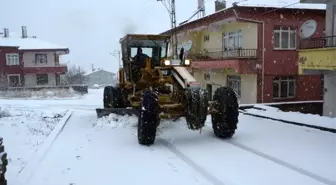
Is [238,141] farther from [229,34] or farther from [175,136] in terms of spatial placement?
[229,34]

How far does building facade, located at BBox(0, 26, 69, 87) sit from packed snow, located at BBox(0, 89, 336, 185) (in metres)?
36.8

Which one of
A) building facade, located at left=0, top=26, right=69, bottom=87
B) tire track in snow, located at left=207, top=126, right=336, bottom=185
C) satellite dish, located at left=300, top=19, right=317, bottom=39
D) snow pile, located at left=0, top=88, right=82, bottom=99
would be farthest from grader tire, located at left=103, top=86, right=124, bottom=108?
building facade, located at left=0, top=26, right=69, bottom=87

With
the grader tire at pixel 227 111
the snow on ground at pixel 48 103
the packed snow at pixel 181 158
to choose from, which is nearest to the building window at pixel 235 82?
the snow on ground at pixel 48 103

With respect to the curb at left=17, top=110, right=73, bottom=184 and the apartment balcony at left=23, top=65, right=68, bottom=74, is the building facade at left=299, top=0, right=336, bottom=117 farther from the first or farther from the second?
the apartment balcony at left=23, top=65, right=68, bottom=74

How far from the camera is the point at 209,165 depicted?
6.22 m

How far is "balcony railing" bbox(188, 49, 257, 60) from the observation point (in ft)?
63.6

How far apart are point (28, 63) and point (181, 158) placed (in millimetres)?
42201

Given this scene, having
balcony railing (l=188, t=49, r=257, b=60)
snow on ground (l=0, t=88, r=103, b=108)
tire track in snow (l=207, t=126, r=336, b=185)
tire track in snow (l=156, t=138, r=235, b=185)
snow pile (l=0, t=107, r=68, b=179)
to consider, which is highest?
balcony railing (l=188, t=49, r=257, b=60)

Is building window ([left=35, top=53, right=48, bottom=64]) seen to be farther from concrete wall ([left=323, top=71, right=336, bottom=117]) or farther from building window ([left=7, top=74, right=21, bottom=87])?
concrete wall ([left=323, top=71, right=336, bottom=117])

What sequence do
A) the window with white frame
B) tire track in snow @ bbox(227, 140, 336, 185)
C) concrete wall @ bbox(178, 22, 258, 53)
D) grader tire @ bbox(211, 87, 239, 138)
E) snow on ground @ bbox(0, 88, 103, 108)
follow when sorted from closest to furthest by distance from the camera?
tire track in snow @ bbox(227, 140, 336, 185)
grader tire @ bbox(211, 87, 239, 138)
concrete wall @ bbox(178, 22, 258, 53)
the window with white frame
snow on ground @ bbox(0, 88, 103, 108)

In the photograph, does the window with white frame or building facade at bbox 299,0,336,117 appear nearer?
building facade at bbox 299,0,336,117

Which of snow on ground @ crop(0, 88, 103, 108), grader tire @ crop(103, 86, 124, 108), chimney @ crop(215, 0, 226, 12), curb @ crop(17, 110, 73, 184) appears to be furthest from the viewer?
chimney @ crop(215, 0, 226, 12)

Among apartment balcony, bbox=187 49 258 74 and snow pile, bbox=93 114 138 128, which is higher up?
apartment balcony, bbox=187 49 258 74

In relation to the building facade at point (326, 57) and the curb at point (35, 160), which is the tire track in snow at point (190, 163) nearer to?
the curb at point (35, 160)
